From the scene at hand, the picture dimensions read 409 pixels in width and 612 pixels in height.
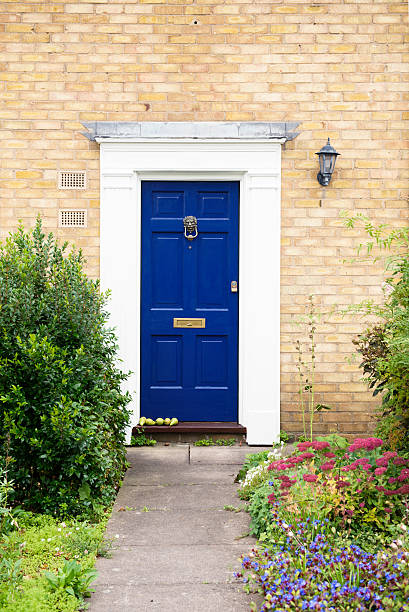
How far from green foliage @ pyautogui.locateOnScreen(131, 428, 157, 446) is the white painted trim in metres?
0.42

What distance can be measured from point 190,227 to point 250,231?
1.91ft

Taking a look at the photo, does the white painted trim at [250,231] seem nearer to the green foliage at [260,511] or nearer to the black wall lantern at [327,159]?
the black wall lantern at [327,159]

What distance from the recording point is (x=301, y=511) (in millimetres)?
3713

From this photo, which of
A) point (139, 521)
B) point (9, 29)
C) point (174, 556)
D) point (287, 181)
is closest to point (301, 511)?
point (174, 556)

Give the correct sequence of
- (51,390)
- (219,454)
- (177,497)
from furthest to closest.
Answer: (219,454) → (177,497) → (51,390)

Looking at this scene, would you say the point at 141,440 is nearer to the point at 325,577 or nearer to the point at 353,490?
the point at 353,490

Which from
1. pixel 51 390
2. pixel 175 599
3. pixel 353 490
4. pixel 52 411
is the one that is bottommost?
pixel 175 599

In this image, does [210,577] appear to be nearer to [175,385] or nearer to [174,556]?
[174,556]

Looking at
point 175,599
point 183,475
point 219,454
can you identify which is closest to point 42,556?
point 175,599

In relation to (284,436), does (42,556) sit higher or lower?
lower

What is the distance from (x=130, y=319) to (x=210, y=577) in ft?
10.8

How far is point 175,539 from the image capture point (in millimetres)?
4094

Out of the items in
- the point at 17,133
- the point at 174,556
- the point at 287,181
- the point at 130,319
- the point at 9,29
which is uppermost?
→ the point at 9,29

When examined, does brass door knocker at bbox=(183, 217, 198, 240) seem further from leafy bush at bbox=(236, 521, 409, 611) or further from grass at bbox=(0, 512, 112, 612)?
leafy bush at bbox=(236, 521, 409, 611)
